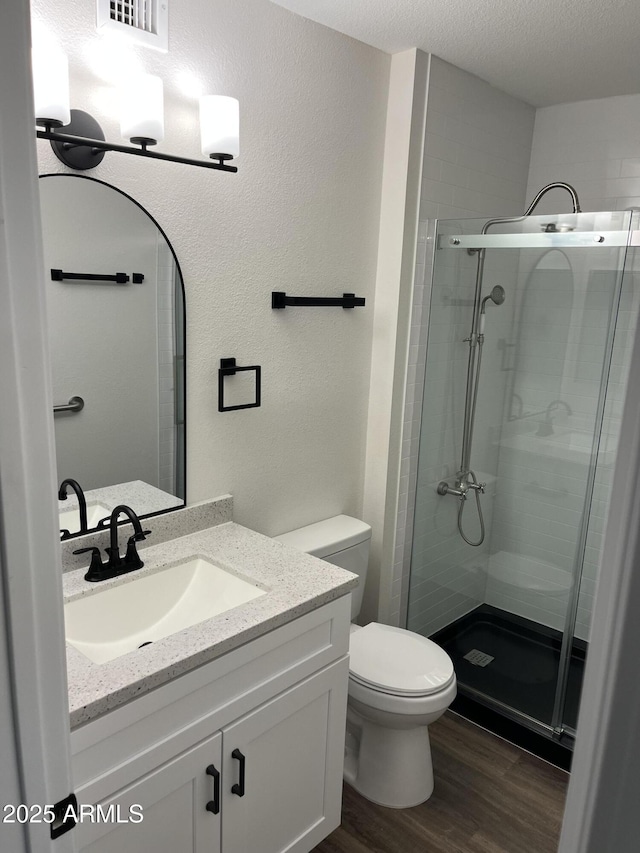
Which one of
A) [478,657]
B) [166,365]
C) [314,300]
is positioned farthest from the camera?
[478,657]

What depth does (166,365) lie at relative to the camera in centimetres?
197

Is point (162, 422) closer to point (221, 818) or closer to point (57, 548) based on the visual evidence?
point (221, 818)

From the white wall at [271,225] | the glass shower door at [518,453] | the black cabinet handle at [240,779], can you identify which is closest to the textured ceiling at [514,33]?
the white wall at [271,225]

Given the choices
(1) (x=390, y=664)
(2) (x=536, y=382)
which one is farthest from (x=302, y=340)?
(1) (x=390, y=664)

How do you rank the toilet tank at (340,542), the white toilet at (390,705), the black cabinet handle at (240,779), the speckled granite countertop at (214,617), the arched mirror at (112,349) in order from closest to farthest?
the speckled granite countertop at (214,617), the black cabinet handle at (240,779), the arched mirror at (112,349), the white toilet at (390,705), the toilet tank at (340,542)

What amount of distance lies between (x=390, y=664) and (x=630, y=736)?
1852mm

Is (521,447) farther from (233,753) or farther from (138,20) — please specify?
(138,20)

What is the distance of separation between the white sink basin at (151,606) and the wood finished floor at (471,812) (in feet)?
2.91

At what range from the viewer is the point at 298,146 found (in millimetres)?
2195

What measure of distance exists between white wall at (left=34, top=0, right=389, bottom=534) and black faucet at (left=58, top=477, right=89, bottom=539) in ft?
1.26

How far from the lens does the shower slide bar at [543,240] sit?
2.23 meters

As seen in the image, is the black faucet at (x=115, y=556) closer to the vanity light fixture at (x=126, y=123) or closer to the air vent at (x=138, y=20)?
the vanity light fixture at (x=126, y=123)

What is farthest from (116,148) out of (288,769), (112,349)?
(288,769)

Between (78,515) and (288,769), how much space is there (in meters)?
0.91
